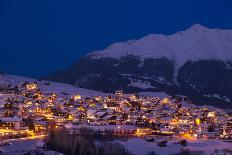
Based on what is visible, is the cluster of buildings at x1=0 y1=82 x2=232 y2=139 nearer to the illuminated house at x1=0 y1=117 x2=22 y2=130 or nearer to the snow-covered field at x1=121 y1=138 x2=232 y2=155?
the illuminated house at x1=0 y1=117 x2=22 y2=130

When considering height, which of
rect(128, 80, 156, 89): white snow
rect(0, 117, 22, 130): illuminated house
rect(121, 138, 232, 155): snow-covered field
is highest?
rect(128, 80, 156, 89): white snow

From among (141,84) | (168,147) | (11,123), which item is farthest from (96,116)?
(141,84)

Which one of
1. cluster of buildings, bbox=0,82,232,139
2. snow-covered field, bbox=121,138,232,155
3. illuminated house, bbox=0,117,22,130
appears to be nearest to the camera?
snow-covered field, bbox=121,138,232,155

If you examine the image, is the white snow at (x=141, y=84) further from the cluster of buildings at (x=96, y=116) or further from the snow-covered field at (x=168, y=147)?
the snow-covered field at (x=168, y=147)

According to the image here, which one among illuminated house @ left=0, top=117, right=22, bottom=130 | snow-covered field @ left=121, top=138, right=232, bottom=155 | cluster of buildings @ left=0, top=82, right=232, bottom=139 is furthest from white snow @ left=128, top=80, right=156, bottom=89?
snow-covered field @ left=121, top=138, right=232, bottom=155

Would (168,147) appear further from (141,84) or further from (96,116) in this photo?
(141,84)

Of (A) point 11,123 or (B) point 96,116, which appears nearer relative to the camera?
(A) point 11,123

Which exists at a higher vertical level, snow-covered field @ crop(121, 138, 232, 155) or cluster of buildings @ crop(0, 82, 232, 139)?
cluster of buildings @ crop(0, 82, 232, 139)

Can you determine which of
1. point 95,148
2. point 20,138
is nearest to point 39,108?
point 20,138

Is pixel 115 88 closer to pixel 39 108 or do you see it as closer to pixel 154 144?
pixel 39 108

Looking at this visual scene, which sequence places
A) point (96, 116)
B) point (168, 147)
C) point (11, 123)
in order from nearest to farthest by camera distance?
1. point (168, 147)
2. point (11, 123)
3. point (96, 116)
